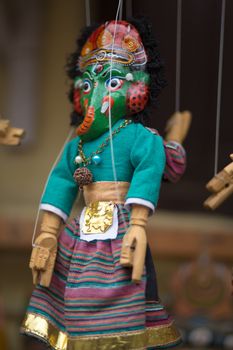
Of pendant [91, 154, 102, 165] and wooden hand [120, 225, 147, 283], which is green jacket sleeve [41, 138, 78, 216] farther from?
wooden hand [120, 225, 147, 283]

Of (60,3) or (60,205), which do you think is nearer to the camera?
(60,205)

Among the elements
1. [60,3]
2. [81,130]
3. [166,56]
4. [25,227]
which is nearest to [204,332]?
[25,227]

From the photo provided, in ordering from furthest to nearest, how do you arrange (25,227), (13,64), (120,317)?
(13,64) < (25,227) < (120,317)

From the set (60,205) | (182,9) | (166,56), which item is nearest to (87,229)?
(60,205)

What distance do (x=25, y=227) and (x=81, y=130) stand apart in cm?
89

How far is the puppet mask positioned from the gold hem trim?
0.32m

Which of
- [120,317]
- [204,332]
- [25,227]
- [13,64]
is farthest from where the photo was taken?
[13,64]

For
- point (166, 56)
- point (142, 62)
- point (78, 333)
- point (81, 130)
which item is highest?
point (166, 56)

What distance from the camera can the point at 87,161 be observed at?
1.23m

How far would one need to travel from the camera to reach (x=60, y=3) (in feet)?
7.11

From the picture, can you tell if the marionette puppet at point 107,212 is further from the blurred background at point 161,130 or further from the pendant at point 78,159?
the blurred background at point 161,130

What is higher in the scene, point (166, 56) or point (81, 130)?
point (166, 56)

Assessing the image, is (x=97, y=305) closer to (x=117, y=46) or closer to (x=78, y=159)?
(x=78, y=159)

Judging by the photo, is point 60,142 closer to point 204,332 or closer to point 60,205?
point 204,332
